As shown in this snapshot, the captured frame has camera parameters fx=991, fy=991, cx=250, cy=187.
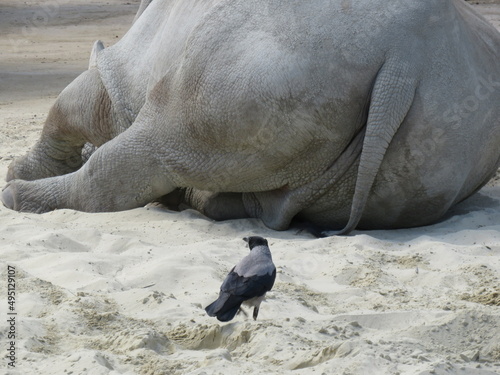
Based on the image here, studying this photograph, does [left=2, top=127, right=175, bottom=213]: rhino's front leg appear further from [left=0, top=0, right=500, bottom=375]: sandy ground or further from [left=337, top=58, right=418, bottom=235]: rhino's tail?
[left=337, top=58, right=418, bottom=235]: rhino's tail

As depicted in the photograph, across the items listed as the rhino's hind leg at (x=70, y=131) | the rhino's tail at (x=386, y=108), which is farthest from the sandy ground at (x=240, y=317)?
the rhino's hind leg at (x=70, y=131)

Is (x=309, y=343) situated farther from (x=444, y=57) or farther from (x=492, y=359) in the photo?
(x=444, y=57)

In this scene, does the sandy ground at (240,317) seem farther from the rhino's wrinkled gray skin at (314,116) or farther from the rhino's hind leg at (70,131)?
the rhino's hind leg at (70,131)

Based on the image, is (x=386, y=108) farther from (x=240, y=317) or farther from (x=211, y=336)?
(x=211, y=336)

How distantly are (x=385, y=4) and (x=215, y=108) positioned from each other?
0.84 metres

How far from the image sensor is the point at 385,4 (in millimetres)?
4168

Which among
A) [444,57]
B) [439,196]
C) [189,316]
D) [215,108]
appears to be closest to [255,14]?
[215,108]

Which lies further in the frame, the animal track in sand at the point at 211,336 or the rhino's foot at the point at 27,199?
the rhino's foot at the point at 27,199

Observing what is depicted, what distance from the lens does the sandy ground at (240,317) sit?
2807mm

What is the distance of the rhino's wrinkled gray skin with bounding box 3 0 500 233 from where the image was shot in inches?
162

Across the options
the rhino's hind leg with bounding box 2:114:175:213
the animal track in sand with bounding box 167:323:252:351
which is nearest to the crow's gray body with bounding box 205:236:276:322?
the animal track in sand with bounding box 167:323:252:351

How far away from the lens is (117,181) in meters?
4.64

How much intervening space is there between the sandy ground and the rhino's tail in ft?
1.12

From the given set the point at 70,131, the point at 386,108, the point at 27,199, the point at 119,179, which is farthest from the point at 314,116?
the point at 70,131
